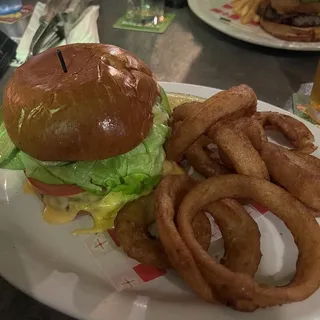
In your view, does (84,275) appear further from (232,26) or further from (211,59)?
(232,26)

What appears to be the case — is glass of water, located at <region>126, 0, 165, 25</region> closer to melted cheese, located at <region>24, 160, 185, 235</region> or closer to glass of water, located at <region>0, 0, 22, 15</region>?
glass of water, located at <region>0, 0, 22, 15</region>

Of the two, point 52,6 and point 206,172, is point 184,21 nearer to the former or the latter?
point 52,6

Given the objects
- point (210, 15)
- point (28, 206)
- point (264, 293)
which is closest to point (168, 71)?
point (210, 15)

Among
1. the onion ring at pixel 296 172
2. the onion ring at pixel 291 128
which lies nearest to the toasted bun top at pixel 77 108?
the onion ring at pixel 296 172

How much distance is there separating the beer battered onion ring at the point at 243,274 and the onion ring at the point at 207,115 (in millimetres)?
150

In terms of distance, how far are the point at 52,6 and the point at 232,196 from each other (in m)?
1.54

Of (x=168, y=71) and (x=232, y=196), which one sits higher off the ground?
(x=232, y=196)

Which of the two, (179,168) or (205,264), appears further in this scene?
(179,168)

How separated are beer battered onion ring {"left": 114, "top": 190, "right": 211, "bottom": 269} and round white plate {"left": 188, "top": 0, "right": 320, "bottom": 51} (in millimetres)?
1191

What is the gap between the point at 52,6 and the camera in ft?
7.30

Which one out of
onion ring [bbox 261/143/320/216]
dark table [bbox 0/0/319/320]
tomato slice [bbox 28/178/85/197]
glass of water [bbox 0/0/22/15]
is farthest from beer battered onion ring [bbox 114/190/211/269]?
glass of water [bbox 0/0/22/15]

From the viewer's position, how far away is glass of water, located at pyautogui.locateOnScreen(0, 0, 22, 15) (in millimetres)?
2467

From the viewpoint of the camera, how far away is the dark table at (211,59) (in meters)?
2.04

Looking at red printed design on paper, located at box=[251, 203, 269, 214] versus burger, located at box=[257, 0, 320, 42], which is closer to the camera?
red printed design on paper, located at box=[251, 203, 269, 214]
